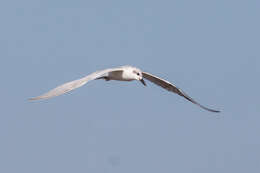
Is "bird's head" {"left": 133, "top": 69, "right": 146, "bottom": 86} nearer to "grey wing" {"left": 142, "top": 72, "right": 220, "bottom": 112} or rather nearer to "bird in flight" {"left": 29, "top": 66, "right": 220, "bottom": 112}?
"bird in flight" {"left": 29, "top": 66, "right": 220, "bottom": 112}

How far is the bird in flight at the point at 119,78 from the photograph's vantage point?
2541cm

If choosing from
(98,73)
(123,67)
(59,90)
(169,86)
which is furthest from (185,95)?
(59,90)

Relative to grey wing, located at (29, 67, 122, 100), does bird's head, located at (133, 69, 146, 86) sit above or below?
above

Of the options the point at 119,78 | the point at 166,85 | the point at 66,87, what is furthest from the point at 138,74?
the point at 66,87

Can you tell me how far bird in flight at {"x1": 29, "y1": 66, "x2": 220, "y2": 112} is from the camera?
25.4m

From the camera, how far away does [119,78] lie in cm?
3042

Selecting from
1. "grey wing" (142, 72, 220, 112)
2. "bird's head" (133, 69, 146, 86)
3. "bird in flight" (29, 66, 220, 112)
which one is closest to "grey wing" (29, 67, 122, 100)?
"bird in flight" (29, 66, 220, 112)

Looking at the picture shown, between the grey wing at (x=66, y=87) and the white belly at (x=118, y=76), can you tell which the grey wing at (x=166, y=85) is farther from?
the grey wing at (x=66, y=87)

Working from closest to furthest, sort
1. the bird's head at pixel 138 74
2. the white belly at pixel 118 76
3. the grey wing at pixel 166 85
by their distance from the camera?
the white belly at pixel 118 76
the bird's head at pixel 138 74
the grey wing at pixel 166 85

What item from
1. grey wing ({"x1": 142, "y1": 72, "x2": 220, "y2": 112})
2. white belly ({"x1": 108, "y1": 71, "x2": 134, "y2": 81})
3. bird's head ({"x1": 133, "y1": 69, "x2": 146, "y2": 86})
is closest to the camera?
white belly ({"x1": 108, "y1": 71, "x2": 134, "y2": 81})

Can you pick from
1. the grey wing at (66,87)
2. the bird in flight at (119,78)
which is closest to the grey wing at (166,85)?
the bird in flight at (119,78)

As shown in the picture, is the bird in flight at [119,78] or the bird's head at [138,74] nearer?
the bird in flight at [119,78]

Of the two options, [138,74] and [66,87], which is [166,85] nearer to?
[138,74]

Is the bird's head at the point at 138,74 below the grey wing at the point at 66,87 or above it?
above
